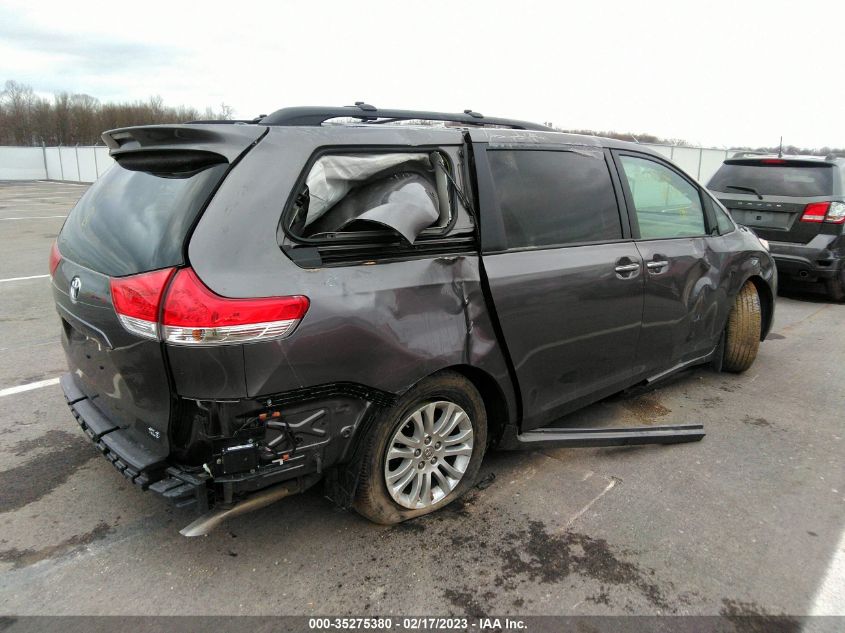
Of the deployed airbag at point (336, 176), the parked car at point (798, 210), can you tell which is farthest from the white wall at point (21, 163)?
the deployed airbag at point (336, 176)

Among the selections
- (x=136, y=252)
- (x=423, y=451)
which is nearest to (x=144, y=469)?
(x=136, y=252)

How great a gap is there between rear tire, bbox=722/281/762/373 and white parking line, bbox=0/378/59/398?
5024mm

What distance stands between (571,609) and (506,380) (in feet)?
3.38

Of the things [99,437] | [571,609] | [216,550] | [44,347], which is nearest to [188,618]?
[216,550]

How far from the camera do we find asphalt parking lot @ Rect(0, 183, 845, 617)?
2.36 metres

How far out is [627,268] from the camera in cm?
346

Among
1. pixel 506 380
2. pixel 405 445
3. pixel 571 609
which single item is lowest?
pixel 571 609

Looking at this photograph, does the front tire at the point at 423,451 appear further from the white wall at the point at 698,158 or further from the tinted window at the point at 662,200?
the white wall at the point at 698,158

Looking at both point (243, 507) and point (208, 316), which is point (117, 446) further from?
point (208, 316)

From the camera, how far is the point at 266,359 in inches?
84.2

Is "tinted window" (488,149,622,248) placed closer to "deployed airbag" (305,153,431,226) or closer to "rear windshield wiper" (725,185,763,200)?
"deployed airbag" (305,153,431,226)

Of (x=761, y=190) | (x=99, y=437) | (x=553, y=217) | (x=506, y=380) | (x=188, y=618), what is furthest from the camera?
(x=761, y=190)

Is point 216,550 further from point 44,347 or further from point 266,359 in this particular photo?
point 44,347

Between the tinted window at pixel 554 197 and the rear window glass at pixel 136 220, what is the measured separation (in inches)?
53.8
